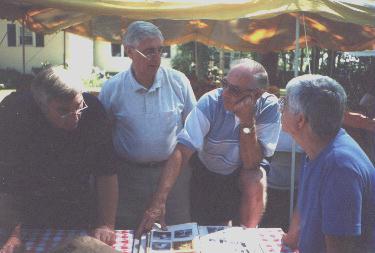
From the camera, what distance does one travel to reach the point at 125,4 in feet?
14.2

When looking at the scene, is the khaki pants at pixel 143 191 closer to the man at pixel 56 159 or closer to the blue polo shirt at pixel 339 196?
the man at pixel 56 159

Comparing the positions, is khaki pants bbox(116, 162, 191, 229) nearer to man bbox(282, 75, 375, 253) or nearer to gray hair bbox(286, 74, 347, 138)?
man bbox(282, 75, 375, 253)

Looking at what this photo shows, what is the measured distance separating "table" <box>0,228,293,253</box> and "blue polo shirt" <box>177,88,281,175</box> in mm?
572

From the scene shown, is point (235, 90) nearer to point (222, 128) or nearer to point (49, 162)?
point (222, 128)

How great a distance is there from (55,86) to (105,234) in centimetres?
72

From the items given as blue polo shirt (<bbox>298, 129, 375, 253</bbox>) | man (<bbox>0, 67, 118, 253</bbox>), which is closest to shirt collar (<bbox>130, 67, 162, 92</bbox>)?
man (<bbox>0, 67, 118, 253</bbox>)

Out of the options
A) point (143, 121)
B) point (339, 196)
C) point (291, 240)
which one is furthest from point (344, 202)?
point (143, 121)

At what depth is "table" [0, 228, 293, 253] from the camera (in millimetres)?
1986

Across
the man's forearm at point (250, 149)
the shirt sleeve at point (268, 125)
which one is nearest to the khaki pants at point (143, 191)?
the man's forearm at point (250, 149)

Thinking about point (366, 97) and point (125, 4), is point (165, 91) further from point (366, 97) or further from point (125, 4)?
point (366, 97)

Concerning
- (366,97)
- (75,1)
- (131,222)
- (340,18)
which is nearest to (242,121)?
(131,222)

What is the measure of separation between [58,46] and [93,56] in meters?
2.82

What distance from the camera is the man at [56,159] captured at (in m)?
2.07

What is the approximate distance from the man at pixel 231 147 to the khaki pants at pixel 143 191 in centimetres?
10
